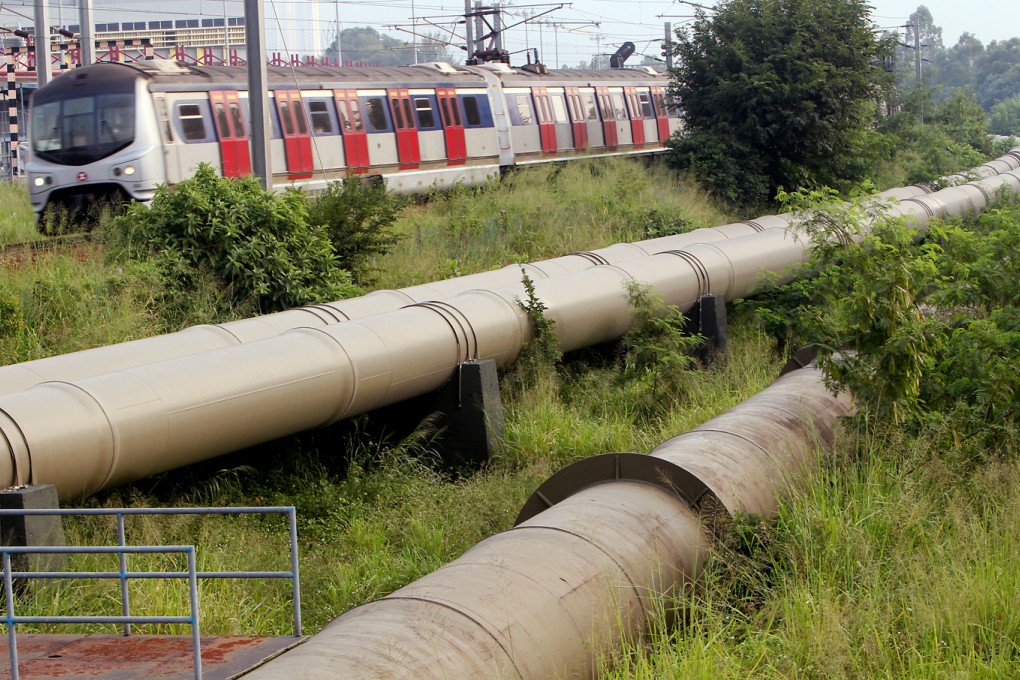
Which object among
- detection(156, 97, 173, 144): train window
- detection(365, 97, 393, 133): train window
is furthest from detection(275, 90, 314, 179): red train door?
detection(156, 97, 173, 144): train window

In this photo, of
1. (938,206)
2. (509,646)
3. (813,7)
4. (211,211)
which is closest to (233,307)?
(211,211)

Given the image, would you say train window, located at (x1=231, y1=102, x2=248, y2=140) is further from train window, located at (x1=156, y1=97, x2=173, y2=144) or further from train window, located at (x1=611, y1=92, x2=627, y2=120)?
train window, located at (x1=611, y1=92, x2=627, y2=120)

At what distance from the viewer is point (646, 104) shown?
31781 mm

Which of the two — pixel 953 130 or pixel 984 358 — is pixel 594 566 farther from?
pixel 953 130

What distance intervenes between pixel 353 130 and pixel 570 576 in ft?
55.0

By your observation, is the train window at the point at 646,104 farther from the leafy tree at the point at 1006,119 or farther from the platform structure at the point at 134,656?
the leafy tree at the point at 1006,119

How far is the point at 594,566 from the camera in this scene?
16.6ft

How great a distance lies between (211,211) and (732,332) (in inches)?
241

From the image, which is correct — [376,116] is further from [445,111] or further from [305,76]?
[445,111]

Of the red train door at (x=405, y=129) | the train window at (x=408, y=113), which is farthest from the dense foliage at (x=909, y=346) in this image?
the train window at (x=408, y=113)

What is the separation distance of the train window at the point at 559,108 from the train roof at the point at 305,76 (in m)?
Result: 0.38

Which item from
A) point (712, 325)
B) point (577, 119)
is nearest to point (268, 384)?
point (712, 325)

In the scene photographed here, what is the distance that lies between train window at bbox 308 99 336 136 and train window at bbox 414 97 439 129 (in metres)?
2.59

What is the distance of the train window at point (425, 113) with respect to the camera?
2256cm
